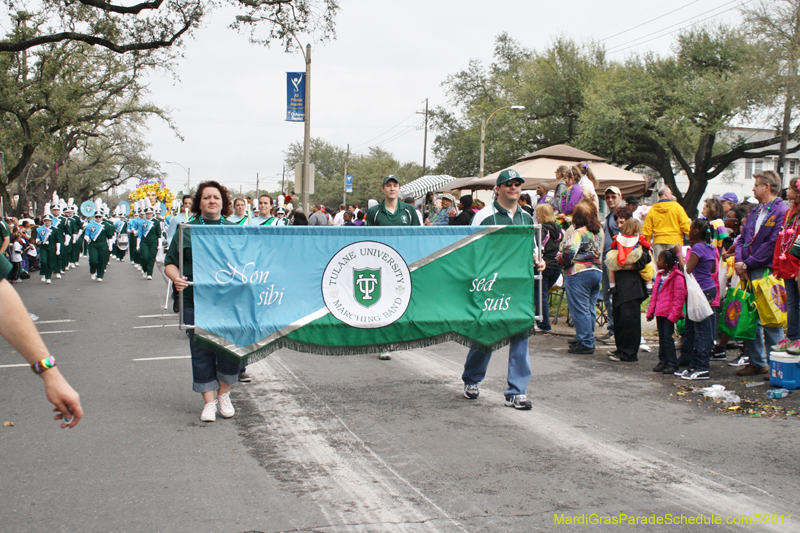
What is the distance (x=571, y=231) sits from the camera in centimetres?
891

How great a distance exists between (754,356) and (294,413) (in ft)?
16.7

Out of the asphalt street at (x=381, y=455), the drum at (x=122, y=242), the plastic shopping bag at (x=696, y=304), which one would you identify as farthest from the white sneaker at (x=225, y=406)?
the drum at (x=122, y=242)

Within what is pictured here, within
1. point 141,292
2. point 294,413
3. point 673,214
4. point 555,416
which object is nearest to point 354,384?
point 294,413

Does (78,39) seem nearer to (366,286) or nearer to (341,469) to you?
(366,286)

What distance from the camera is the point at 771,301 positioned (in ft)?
23.3

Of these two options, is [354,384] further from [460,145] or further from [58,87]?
[460,145]

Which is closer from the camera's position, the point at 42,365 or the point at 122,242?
the point at 42,365

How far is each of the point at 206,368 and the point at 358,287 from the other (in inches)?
56.6

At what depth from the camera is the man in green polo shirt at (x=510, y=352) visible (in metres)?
6.10

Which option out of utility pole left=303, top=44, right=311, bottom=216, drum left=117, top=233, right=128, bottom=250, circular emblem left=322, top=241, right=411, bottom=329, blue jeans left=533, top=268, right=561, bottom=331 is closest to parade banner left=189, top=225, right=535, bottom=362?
circular emblem left=322, top=241, right=411, bottom=329

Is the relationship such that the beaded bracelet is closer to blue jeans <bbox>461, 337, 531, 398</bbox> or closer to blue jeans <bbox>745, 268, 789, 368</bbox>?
blue jeans <bbox>461, 337, 531, 398</bbox>

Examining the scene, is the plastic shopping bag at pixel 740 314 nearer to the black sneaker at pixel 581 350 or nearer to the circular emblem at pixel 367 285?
the black sneaker at pixel 581 350

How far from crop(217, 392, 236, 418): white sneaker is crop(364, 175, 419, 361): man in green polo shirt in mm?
2280

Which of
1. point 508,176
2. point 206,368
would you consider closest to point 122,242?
point 206,368
